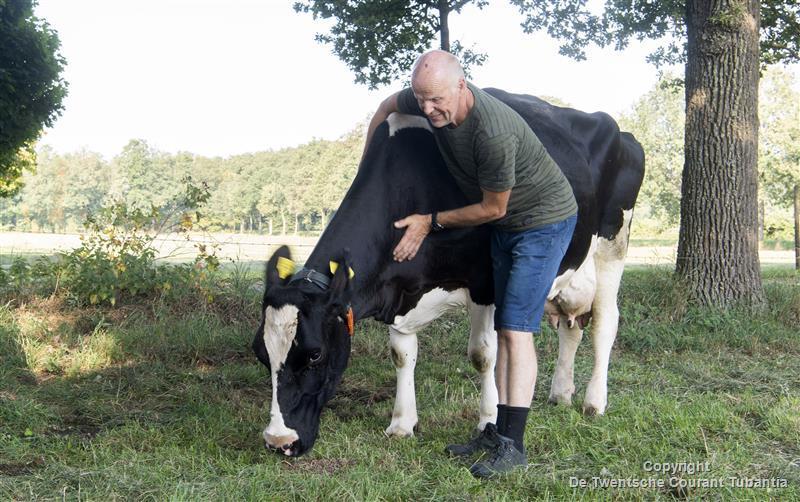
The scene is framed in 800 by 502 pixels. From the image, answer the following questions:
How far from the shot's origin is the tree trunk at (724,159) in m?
8.38

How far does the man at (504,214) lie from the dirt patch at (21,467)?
2.24 m

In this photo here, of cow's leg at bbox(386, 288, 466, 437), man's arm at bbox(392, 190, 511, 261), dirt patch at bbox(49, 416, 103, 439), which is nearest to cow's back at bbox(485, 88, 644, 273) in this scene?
cow's leg at bbox(386, 288, 466, 437)

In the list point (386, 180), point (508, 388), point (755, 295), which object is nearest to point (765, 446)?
point (508, 388)

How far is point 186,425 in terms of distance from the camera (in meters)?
4.62

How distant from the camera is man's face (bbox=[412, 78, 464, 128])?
3496 mm

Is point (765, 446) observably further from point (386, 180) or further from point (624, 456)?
point (386, 180)

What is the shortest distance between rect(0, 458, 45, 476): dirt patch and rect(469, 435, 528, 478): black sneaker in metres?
2.32

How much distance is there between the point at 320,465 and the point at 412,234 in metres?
1.39

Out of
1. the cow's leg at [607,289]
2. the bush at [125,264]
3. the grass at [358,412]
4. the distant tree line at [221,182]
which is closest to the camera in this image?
the grass at [358,412]

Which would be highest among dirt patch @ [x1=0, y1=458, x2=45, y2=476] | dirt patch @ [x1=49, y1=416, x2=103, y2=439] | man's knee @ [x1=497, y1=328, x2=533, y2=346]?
man's knee @ [x1=497, y1=328, x2=533, y2=346]

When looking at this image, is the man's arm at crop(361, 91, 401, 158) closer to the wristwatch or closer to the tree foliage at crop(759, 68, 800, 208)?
the wristwatch

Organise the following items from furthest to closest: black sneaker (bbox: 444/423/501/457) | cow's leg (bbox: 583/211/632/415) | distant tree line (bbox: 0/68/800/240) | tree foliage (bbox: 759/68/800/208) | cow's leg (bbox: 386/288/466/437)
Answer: distant tree line (bbox: 0/68/800/240)
tree foliage (bbox: 759/68/800/208)
cow's leg (bbox: 583/211/632/415)
cow's leg (bbox: 386/288/466/437)
black sneaker (bbox: 444/423/501/457)

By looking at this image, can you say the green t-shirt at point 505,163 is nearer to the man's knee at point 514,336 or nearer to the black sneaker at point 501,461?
the man's knee at point 514,336

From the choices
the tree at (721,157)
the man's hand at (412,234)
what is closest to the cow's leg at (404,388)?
the man's hand at (412,234)
